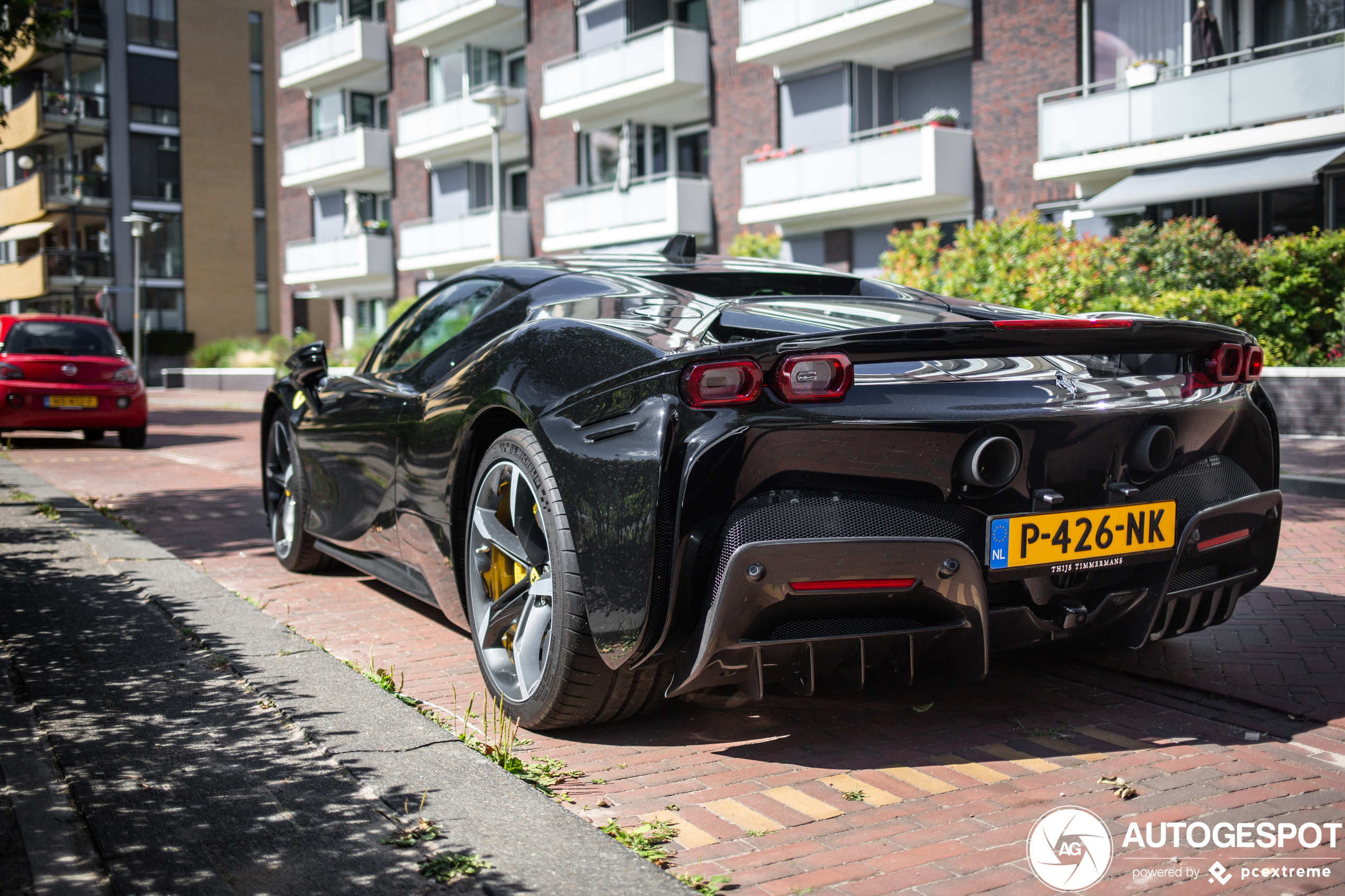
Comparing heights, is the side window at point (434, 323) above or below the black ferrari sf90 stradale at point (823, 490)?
above

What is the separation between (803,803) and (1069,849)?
2.00ft

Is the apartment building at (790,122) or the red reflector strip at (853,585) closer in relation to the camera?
the red reflector strip at (853,585)

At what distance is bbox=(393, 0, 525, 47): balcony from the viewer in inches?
1219

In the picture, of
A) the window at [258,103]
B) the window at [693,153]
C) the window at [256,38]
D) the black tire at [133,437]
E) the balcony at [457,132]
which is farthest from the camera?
the window at [256,38]

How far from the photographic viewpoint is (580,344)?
3229mm

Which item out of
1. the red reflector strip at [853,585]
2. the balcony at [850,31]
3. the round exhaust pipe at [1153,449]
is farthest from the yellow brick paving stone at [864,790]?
the balcony at [850,31]

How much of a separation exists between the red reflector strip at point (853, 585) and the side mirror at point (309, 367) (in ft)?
10.8

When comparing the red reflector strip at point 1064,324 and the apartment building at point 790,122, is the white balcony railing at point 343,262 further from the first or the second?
the red reflector strip at point 1064,324

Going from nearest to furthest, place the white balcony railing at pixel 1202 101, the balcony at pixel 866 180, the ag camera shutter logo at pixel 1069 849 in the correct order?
1. the ag camera shutter logo at pixel 1069 849
2. the white balcony railing at pixel 1202 101
3. the balcony at pixel 866 180

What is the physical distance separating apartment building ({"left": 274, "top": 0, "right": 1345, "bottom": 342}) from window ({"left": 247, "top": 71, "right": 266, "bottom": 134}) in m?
14.8

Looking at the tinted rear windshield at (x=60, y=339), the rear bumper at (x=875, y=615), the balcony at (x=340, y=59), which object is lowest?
the rear bumper at (x=875, y=615)

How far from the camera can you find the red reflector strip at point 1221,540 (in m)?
3.23

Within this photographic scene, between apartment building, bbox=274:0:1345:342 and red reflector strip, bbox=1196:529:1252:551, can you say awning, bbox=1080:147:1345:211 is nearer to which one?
apartment building, bbox=274:0:1345:342

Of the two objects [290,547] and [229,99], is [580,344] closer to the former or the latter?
[290,547]
